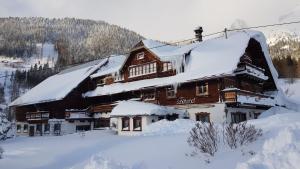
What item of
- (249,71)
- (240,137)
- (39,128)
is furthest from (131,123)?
(240,137)

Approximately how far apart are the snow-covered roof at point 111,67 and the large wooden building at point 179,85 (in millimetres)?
156

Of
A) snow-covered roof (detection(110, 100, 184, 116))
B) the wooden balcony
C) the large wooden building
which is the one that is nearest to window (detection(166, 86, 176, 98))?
the large wooden building

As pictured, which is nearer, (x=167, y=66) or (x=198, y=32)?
(x=167, y=66)

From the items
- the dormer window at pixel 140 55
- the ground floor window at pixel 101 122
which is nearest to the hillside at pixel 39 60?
the ground floor window at pixel 101 122

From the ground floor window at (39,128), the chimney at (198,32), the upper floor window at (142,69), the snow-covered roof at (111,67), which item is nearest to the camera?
the upper floor window at (142,69)

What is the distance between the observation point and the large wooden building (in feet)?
101

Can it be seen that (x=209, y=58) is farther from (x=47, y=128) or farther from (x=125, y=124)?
(x=47, y=128)

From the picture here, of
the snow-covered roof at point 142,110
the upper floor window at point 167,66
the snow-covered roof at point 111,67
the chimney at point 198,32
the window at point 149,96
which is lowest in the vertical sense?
the snow-covered roof at point 142,110

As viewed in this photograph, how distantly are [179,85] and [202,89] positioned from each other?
238cm

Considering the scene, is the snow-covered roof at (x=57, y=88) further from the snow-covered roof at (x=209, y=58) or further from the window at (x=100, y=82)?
the snow-covered roof at (x=209, y=58)

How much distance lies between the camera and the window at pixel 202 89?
3156 cm

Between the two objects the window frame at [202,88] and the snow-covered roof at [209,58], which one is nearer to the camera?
the snow-covered roof at [209,58]

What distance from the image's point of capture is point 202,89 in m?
32.0

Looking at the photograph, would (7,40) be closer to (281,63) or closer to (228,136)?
(281,63)
